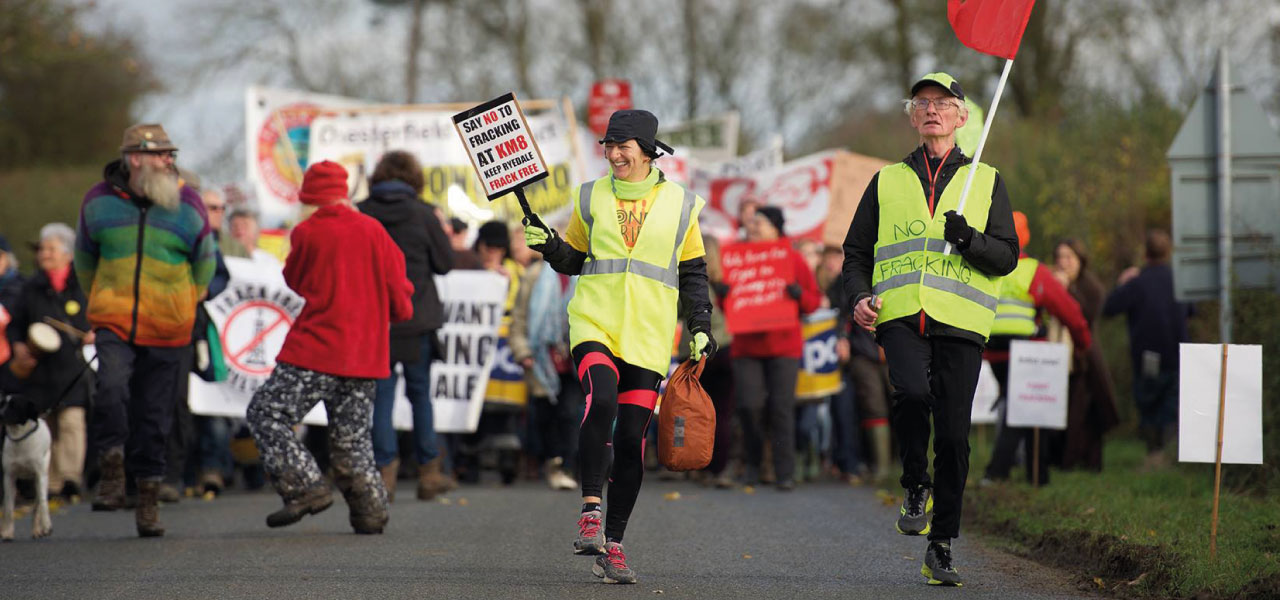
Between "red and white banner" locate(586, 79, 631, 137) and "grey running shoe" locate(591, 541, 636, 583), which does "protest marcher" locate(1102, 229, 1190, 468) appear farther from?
A: "grey running shoe" locate(591, 541, 636, 583)

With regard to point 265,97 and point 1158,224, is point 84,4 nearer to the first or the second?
point 265,97

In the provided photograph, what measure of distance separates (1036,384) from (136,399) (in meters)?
6.04

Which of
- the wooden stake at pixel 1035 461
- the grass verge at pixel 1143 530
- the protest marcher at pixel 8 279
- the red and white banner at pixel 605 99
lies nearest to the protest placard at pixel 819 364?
the grass verge at pixel 1143 530

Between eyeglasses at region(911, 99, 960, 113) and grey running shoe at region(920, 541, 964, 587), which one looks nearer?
grey running shoe at region(920, 541, 964, 587)

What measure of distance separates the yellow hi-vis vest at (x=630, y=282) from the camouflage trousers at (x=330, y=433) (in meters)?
2.21

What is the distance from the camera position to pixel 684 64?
1702 inches

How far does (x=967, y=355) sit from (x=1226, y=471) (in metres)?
4.63

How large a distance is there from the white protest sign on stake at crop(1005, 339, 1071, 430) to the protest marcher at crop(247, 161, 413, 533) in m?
4.57

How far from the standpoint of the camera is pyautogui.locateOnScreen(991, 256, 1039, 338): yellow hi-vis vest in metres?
12.3

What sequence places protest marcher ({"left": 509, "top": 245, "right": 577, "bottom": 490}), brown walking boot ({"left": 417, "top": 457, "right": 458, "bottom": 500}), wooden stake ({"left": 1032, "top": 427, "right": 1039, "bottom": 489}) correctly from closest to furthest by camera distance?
1. wooden stake ({"left": 1032, "top": 427, "right": 1039, "bottom": 489})
2. brown walking boot ({"left": 417, "top": 457, "right": 458, "bottom": 500})
3. protest marcher ({"left": 509, "top": 245, "right": 577, "bottom": 490})

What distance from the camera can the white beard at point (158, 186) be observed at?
9.78 metres

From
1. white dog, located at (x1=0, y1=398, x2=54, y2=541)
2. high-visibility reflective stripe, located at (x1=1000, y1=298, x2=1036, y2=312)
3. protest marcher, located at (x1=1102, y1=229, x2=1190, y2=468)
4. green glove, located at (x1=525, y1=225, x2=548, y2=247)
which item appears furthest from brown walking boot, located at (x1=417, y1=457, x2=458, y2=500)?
protest marcher, located at (x1=1102, y1=229, x2=1190, y2=468)

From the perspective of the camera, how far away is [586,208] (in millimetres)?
7719

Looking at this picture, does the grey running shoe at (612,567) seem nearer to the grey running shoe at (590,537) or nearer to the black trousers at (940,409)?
the grey running shoe at (590,537)
